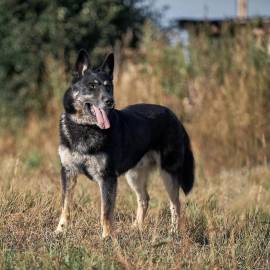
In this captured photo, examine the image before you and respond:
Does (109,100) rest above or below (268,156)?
above

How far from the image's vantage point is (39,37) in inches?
658

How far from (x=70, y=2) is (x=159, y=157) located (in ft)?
30.1

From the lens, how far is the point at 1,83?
671 inches

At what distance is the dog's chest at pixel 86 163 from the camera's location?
7203mm

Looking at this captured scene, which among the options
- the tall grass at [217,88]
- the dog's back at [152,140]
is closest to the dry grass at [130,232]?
the dog's back at [152,140]

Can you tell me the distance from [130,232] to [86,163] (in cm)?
90

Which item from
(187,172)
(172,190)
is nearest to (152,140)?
(172,190)

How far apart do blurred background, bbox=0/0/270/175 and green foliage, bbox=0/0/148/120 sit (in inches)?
0.8

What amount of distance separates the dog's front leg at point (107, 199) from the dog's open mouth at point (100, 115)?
501 mm

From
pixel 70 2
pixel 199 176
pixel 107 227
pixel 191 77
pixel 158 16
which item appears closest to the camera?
pixel 107 227

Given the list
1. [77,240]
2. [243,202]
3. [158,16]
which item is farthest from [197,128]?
[77,240]

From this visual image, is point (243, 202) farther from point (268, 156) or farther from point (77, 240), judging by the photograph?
point (268, 156)

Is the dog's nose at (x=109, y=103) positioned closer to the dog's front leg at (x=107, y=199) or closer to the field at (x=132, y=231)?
the dog's front leg at (x=107, y=199)

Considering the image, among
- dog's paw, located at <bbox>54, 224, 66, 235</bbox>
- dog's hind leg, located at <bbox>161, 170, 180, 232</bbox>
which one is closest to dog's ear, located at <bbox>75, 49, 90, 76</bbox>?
dog's hind leg, located at <bbox>161, 170, 180, 232</bbox>
